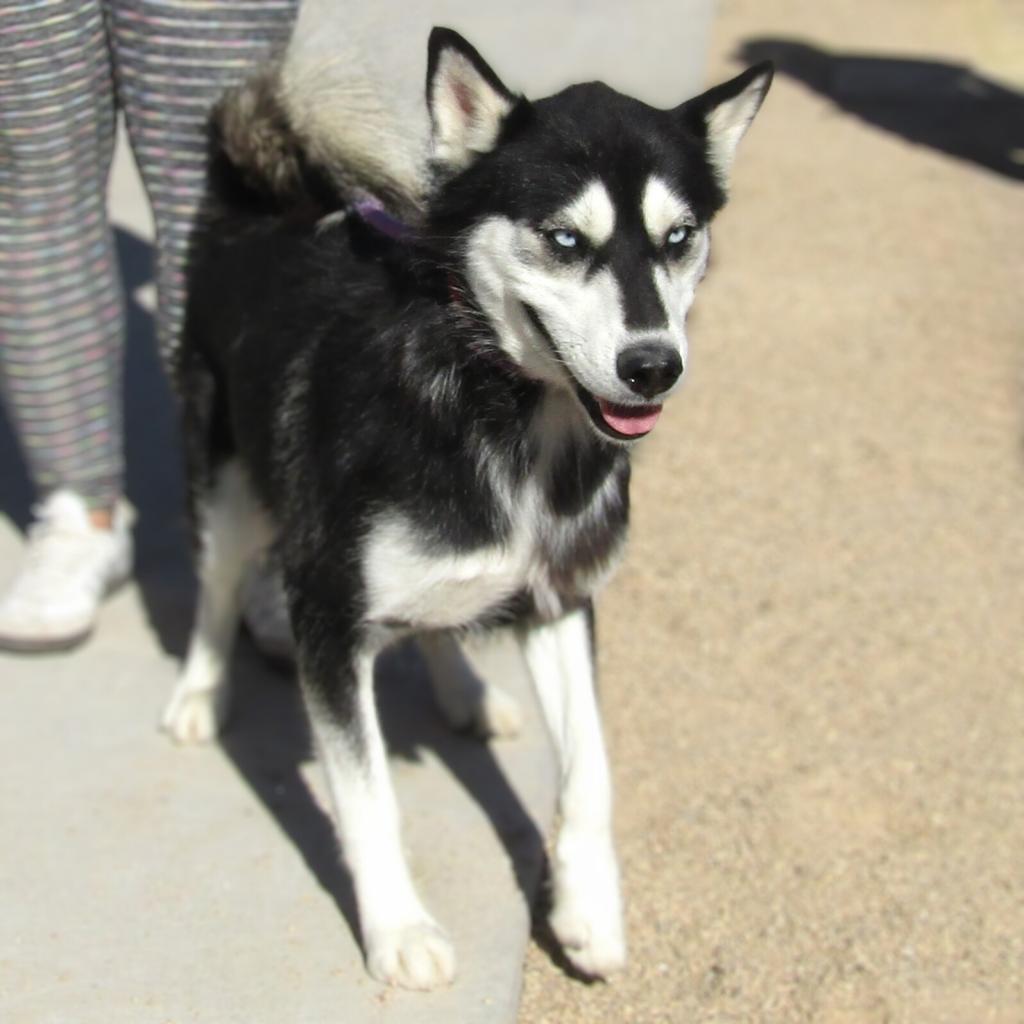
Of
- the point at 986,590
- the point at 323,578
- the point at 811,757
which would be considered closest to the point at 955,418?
the point at 986,590

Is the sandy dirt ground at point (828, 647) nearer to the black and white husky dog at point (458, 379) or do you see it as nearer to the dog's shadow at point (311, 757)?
the dog's shadow at point (311, 757)

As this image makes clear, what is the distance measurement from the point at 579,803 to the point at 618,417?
0.69m

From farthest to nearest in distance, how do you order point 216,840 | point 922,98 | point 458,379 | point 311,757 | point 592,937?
point 922,98 < point 311,757 < point 216,840 < point 592,937 < point 458,379

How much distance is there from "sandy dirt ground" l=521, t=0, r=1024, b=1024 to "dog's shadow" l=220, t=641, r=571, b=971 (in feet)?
0.69

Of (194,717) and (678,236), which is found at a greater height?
(678,236)

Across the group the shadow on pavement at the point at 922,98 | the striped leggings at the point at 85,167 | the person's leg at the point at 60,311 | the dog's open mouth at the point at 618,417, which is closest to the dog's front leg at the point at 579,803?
the dog's open mouth at the point at 618,417

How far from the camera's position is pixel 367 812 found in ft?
7.96

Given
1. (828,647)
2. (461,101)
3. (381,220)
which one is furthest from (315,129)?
(828,647)

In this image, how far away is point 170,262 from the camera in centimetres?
309

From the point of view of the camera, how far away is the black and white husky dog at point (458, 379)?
2.17 m

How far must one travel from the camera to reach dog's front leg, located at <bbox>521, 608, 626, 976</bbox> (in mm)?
2488

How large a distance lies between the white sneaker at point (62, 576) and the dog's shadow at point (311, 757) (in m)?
0.36

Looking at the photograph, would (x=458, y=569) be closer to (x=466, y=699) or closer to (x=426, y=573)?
(x=426, y=573)

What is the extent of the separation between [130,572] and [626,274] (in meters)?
1.94
